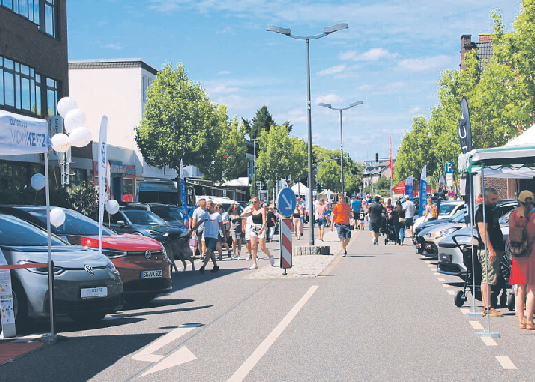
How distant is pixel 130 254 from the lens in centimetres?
1204

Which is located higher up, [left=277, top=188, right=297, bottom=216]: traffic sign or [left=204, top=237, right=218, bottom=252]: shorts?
[left=277, top=188, right=297, bottom=216]: traffic sign

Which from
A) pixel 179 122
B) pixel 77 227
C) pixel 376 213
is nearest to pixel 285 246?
pixel 77 227

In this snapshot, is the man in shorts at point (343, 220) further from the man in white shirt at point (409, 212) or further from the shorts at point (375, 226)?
the man in white shirt at point (409, 212)

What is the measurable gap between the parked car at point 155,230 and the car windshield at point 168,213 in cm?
461

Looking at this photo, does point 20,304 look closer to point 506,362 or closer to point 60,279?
point 60,279

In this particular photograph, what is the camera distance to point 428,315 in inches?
413

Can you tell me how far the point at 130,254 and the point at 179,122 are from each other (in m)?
40.4

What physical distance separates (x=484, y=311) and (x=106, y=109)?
5469 centimetres

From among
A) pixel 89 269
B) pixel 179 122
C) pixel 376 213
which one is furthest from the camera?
pixel 179 122

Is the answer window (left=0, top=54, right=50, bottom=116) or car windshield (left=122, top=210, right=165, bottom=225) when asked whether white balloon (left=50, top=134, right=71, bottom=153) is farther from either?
window (left=0, top=54, right=50, bottom=116)

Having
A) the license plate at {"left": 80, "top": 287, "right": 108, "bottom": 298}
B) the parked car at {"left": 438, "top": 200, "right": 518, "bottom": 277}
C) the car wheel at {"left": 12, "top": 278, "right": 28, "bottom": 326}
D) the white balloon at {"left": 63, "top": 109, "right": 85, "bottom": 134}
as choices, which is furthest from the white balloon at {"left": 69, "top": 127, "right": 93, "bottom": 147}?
the parked car at {"left": 438, "top": 200, "right": 518, "bottom": 277}

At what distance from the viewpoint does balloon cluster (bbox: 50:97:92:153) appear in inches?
414

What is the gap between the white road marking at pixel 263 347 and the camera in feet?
22.2

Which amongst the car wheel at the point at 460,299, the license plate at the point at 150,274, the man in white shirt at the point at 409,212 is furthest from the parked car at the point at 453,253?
the man in white shirt at the point at 409,212
